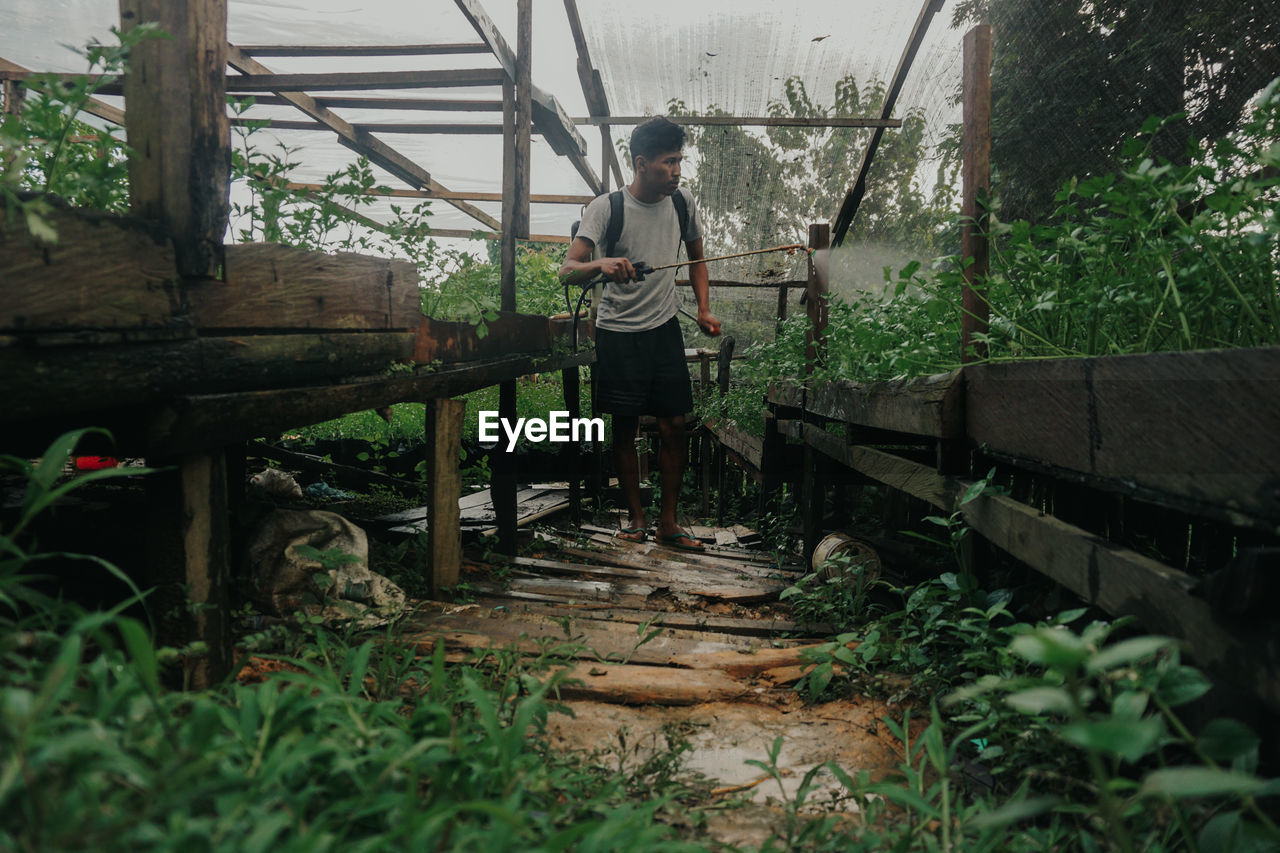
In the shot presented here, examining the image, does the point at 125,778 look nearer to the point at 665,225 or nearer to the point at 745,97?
the point at 665,225

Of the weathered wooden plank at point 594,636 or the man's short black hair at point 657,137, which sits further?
the man's short black hair at point 657,137

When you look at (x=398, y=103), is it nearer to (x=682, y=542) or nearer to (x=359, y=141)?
(x=359, y=141)

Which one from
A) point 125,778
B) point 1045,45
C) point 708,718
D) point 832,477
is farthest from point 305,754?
point 1045,45

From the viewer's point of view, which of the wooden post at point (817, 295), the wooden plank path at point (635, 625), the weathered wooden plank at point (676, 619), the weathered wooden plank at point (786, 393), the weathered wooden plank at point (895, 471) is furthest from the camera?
the wooden post at point (817, 295)

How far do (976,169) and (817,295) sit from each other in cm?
329

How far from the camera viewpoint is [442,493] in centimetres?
337

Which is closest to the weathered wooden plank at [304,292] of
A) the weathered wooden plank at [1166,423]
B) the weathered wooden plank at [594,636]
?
the weathered wooden plank at [594,636]

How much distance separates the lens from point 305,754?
Result: 41.8 inches

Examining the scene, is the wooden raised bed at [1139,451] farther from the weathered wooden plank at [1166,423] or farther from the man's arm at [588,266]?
the man's arm at [588,266]

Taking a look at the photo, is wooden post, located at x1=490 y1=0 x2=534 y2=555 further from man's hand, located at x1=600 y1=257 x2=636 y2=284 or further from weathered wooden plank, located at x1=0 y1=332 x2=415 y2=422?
weathered wooden plank, located at x1=0 y1=332 x2=415 y2=422

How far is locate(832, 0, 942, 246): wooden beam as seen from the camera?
6016mm

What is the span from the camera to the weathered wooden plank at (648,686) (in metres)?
2.29

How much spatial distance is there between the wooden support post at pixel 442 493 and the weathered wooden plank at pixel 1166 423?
235cm

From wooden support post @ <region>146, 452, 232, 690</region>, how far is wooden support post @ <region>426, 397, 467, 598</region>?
132 cm
